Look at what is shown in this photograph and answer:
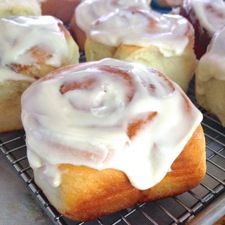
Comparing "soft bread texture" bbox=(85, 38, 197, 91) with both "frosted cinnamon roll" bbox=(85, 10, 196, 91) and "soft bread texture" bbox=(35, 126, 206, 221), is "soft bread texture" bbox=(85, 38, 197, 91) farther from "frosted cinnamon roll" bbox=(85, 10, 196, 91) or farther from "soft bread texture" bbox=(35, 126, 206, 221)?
"soft bread texture" bbox=(35, 126, 206, 221)

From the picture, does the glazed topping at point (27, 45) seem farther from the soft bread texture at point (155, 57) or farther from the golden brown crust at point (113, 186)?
the golden brown crust at point (113, 186)

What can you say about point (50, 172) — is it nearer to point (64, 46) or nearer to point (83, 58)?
point (64, 46)

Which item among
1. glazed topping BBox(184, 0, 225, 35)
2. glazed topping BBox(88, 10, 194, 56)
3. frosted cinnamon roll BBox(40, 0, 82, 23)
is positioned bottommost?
frosted cinnamon roll BBox(40, 0, 82, 23)

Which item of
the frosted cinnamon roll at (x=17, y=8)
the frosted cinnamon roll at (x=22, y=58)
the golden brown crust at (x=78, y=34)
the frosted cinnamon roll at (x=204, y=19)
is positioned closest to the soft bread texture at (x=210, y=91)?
the frosted cinnamon roll at (x=204, y=19)

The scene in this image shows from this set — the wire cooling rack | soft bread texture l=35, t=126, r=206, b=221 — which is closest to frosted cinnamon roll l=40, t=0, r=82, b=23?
the wire cooling rack

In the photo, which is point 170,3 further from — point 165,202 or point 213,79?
point 165,202

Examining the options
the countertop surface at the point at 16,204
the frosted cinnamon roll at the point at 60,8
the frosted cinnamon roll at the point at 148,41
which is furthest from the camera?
the frosted cinnamon roll at the point at 60,8

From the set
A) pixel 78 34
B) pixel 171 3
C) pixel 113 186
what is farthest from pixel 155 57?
pixel 171 3
